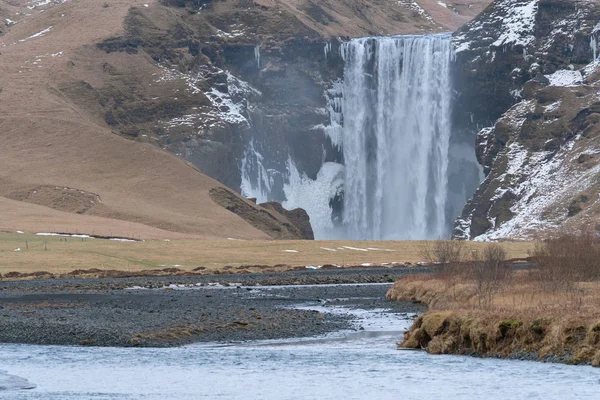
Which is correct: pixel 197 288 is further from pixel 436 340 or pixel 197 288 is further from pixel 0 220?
pixel 0 220

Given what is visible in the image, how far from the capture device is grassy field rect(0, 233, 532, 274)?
130 metres

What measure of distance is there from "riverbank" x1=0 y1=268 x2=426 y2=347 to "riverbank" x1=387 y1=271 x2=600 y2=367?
10.5 meters

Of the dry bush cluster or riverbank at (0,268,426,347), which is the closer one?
riverbank at (0,268,426,347)

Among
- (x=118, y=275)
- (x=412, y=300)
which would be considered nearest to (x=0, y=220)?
(x=118, y=275)

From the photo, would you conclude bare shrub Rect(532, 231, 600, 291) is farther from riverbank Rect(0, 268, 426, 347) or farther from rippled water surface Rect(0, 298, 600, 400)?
rippled water surface Rect(0, 298, 600, 400)

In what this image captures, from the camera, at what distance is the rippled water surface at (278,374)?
1650 inches

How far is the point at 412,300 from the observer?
265 ft

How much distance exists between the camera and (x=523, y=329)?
47250mm

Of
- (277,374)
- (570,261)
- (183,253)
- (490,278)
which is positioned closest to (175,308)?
(490,278)

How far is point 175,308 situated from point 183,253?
235ft

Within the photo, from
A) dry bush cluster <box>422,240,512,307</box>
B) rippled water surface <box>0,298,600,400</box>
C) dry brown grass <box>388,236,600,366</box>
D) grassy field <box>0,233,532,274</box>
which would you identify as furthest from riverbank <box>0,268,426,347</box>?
grassy field <box>0,233,532,274</box>

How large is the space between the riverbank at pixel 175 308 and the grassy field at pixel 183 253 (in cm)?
1654

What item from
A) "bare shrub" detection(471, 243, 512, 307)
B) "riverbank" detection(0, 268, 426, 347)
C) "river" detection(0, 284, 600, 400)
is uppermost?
"bare shrub" detection(471, 243, 512, 307)

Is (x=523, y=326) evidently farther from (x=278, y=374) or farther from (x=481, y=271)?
(x=481, y=271)
